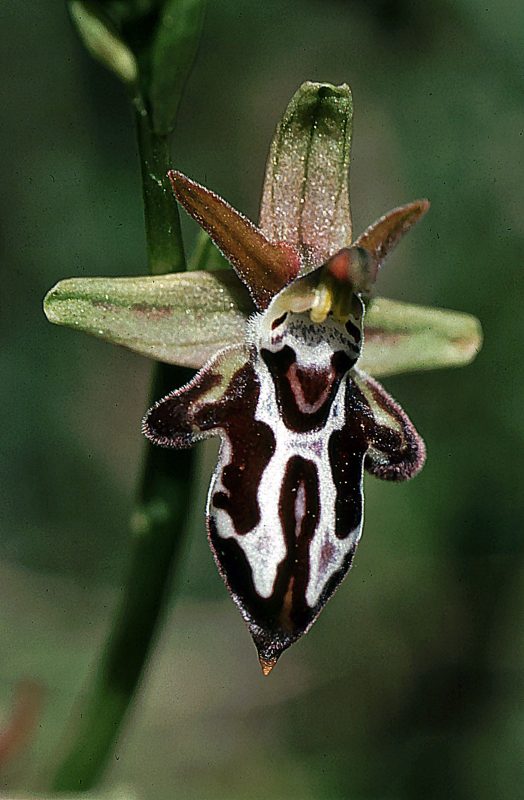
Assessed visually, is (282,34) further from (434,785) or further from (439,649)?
(434,785)

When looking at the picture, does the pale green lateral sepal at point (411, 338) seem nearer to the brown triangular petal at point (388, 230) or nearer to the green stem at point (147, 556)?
A: the brown triangular petal at point (388, 230)

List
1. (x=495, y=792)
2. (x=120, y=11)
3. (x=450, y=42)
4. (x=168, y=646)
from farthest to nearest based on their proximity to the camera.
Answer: (x=450, y=42)
(x=168, y=646)
(x=495, y=792)
(x=120, y=11)

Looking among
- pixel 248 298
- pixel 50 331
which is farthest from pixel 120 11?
pixel 50 331

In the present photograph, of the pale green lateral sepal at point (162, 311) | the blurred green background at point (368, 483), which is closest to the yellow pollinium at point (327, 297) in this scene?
the pale green lateral sepal at point (162, 311)

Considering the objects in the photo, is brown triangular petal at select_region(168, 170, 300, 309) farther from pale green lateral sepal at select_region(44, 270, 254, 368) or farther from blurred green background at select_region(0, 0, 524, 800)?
blurred green background at select_region(0, 0, 524, 800)

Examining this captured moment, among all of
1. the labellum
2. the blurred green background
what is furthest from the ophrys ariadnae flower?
the blurred green background

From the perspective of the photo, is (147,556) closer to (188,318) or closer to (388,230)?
(188,318)
